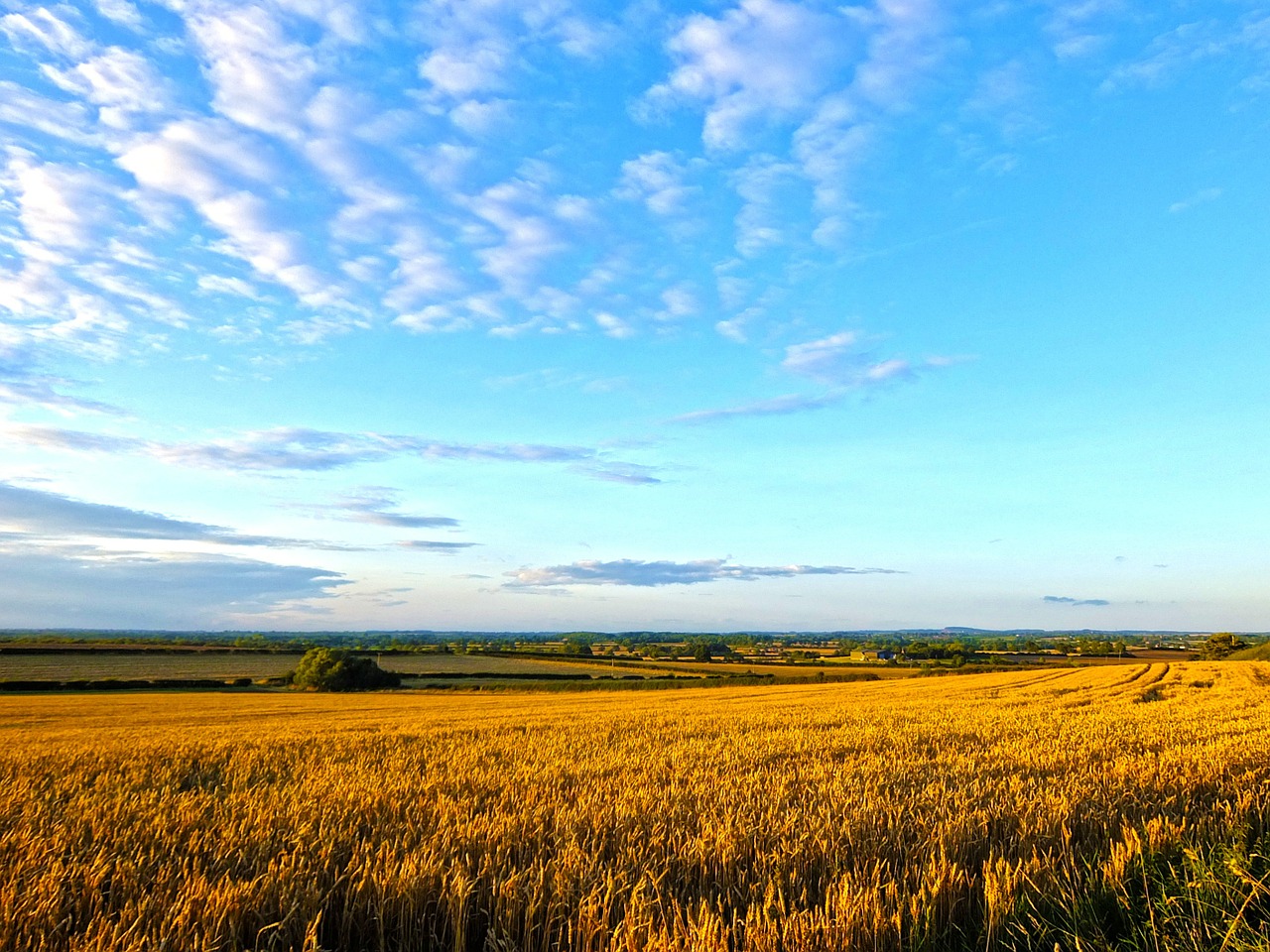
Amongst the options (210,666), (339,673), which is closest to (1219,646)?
(339,673)

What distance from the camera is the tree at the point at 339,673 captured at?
6550 centimetres

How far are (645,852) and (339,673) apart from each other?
6869cm

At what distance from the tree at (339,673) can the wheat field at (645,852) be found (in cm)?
5992

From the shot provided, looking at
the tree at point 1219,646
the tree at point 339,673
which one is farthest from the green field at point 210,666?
the tree at point 1219,646

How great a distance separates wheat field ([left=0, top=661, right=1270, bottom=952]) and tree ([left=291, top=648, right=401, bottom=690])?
59925 mm

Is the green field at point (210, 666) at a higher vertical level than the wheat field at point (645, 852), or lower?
lower

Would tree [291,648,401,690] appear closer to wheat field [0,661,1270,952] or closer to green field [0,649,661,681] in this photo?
green field [0,649,661,681]

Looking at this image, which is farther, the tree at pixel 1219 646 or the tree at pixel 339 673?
the tree at pixel 1219 646

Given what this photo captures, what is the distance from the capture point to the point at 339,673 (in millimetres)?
65938

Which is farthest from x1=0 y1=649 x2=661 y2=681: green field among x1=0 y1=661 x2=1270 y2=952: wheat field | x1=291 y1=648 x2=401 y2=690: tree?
x1=0 y1=661 x2=1270 y2=952: wheat field

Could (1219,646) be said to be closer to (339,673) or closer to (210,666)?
(339,673)

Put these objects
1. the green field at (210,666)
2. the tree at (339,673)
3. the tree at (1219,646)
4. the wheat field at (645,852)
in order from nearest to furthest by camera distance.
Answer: the wheat field at (645,852), the green field at (210,666), the tree at (339,673), the tree at (1219,646)

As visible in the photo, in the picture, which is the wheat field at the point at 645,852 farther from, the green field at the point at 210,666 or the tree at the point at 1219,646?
the tree at the point at 1219,646

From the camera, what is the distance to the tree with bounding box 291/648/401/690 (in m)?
65.5
